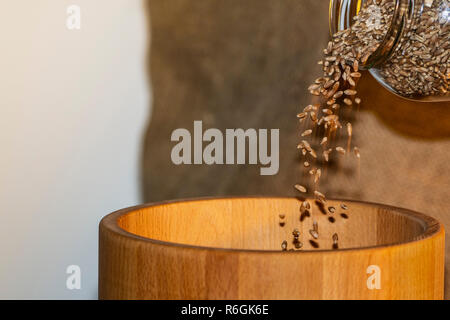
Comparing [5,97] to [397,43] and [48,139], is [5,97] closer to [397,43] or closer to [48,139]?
[48,139]

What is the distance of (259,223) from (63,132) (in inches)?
27.6

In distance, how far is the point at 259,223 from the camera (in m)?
0.82

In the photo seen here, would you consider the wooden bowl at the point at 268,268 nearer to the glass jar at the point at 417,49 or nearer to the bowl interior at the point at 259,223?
the bowl interior at the point at 259,223

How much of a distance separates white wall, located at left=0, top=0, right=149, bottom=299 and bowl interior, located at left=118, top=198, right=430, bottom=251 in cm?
64

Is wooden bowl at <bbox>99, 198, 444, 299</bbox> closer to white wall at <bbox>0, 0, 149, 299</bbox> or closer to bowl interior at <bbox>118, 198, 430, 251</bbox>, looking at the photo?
bowl interior at <bbox>118, 198, 430, 251</bbox>

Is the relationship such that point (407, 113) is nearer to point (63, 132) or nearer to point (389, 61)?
point (389, 61)

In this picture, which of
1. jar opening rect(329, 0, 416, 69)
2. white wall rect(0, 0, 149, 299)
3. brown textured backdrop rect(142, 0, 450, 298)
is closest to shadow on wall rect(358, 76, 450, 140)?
brown textured backdrop rect(142, 0, 450, 298)

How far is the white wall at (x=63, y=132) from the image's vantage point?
1.30m

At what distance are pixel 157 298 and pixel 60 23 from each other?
0.94 m

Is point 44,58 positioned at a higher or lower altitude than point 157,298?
higher

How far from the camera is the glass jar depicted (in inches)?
28.1

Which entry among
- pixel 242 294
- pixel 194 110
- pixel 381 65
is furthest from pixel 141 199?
pixel 242 294

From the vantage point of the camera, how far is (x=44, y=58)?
1308 mm

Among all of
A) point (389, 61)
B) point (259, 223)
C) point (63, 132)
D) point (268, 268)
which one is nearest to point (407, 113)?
point (389, 61)
